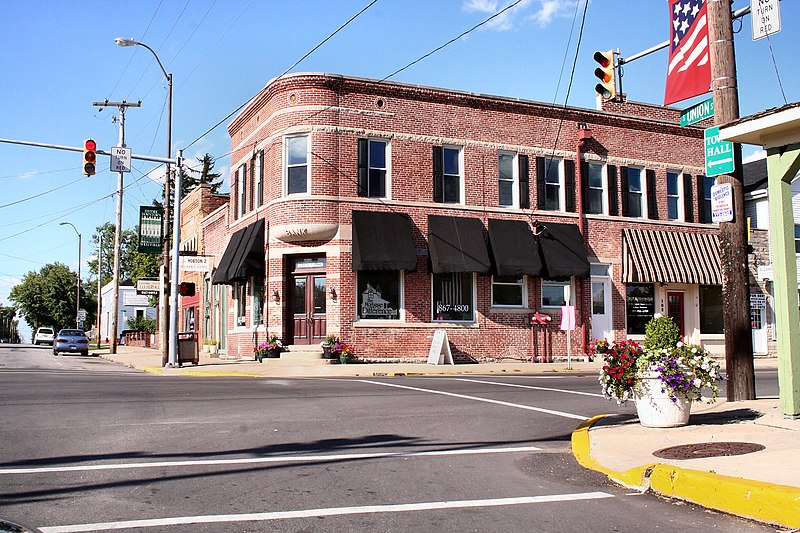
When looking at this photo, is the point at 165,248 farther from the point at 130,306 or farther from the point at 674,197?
the point at 130,306

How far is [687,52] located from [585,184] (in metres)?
17.0

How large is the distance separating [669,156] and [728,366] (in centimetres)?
2099

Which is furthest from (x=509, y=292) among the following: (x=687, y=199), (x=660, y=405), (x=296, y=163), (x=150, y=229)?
(x=660, y=405)

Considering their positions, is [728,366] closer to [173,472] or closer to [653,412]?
[653,412]

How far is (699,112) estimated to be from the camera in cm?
1169

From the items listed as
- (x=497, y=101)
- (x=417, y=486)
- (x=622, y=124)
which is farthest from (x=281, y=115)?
(x=417, y=486)

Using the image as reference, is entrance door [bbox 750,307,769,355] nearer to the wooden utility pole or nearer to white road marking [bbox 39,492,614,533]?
the wooden utility pole

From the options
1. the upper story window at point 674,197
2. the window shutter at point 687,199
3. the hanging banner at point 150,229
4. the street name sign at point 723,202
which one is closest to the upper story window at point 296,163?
the hanging banner at point 150,229

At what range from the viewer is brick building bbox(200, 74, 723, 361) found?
25219mm

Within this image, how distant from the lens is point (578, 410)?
12.4 meters

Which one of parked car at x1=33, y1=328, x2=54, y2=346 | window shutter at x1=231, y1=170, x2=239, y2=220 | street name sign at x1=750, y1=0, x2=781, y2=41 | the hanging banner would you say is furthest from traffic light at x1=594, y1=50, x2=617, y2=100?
parked car at x1=33, y1=328, x2=54, y2=346

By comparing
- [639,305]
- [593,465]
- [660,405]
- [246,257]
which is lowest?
[593,465]

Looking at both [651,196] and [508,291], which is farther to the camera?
[651,196]

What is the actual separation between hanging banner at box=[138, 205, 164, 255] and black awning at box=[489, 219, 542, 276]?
41.2 feet
